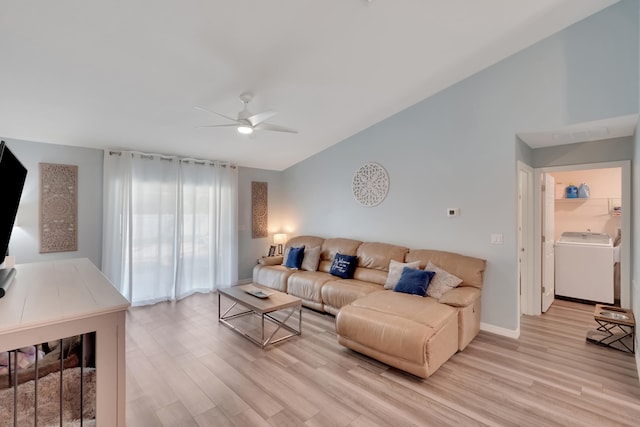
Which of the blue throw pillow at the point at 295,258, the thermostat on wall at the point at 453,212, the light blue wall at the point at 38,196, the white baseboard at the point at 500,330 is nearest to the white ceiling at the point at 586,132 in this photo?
the thermostat on wall at the point at 453,212

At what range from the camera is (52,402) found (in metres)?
1.47

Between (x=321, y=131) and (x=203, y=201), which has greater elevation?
(x=321, y=131)

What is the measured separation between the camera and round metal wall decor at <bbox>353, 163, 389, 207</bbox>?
4.63 m

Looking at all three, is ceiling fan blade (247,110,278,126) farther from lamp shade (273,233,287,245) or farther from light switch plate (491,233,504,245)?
lamp shade (273,233,287,245)

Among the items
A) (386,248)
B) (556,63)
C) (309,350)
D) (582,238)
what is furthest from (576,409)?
(582,238)

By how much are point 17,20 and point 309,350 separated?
143 inches

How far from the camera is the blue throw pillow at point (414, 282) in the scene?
3.41 meters

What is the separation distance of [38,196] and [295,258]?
141 inches

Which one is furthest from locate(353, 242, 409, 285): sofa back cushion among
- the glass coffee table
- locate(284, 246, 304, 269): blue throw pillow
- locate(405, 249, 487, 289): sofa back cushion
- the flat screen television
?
the flat screen television

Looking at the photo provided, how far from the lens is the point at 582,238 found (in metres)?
4.90

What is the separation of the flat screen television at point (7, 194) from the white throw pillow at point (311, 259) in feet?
11.7

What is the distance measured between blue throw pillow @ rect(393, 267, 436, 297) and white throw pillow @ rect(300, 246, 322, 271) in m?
1.63

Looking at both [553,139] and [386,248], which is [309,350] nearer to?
[386,248]

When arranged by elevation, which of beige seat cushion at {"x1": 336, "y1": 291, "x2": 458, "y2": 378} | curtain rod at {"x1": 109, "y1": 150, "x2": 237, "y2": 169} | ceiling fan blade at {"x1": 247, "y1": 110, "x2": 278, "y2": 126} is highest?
ceiling fan blade at {"x1": 247, "y1": 110, "x2": 278, "y2": 126}
